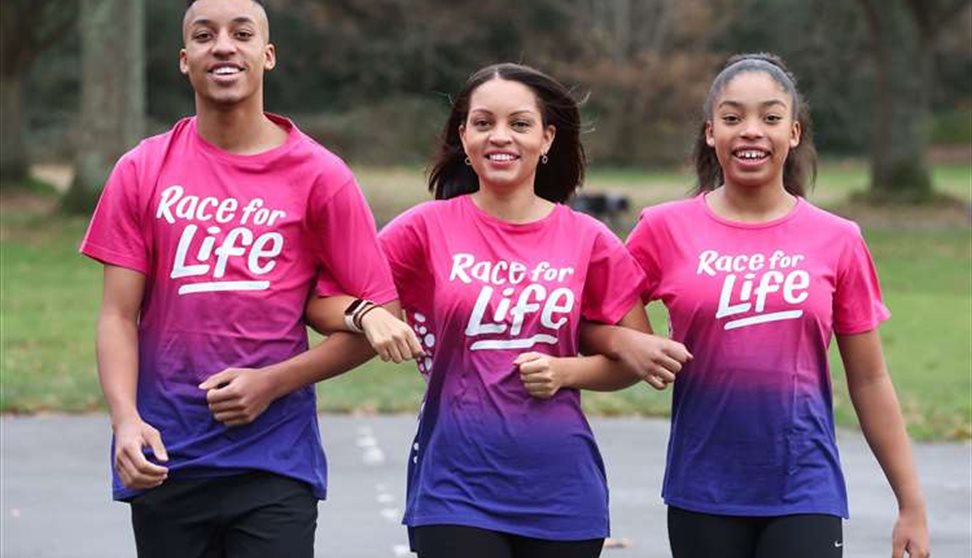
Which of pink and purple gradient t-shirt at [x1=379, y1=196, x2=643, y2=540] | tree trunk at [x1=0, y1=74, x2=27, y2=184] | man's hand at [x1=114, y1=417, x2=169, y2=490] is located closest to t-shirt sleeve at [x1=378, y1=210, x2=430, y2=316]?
pink and purple gradient t-shirt at [x1=379, y1=196, x2=643, y2=540]

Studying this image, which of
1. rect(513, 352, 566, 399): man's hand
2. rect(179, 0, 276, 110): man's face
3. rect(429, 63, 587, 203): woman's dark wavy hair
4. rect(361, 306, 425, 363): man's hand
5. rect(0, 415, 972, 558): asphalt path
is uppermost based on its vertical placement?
rect(179, 0, 276, 110): man's face

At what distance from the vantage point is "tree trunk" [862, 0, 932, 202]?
102 ft

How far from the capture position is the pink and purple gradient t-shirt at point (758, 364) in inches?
192

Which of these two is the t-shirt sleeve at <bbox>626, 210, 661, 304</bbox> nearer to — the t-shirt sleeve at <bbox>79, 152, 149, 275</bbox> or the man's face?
the man's face

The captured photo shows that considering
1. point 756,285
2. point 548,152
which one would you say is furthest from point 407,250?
point 756,285

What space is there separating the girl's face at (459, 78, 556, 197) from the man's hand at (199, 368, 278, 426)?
80cm

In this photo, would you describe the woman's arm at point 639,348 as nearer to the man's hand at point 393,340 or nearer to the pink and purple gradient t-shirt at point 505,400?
the pink and purple gradient t-shirt at point 505,400

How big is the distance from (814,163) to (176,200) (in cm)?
184

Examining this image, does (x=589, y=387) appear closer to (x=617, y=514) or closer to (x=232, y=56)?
(x=232, y=56)

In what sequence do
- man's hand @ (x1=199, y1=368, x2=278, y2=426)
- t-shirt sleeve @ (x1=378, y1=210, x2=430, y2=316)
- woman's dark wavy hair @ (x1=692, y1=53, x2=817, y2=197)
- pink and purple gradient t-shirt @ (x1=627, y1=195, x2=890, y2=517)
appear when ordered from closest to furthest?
man's hand @ (x1=199, y1=368, x2=278, y2=426) → pink and purple gradient t-shirt @ (x1=627, y1=195, x2=890, y2=517) → t-shirt sleeve @ (x1=378, y1=210, x2=430, y2=316) → woman's dark wavy hair @ (x1=692, y1=53, x2=817, y2=197)

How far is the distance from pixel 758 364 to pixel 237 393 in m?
1.30

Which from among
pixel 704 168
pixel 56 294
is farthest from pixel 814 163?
pixel 56 294

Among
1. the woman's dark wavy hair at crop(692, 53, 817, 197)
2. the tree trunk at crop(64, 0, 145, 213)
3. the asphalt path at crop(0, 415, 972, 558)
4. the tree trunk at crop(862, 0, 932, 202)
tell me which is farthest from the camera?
the tree trunk at crop(862, 0, 932, 202)

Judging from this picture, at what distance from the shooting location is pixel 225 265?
183 inches
